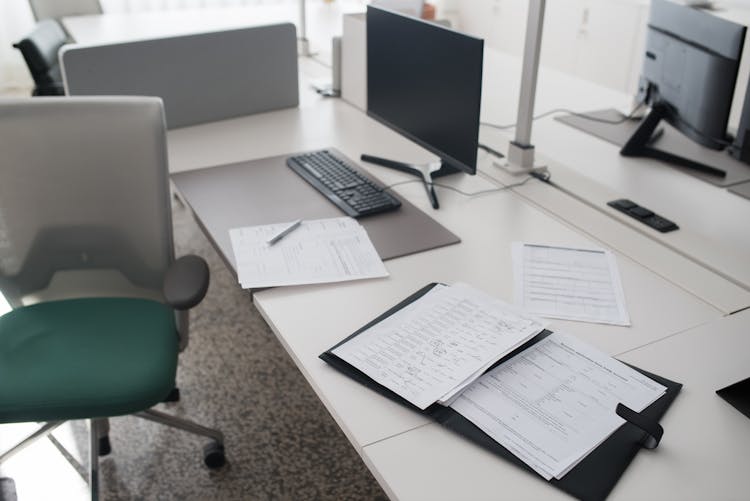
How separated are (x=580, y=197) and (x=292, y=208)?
81 centimetres

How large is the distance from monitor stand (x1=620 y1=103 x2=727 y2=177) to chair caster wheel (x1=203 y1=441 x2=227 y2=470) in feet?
5.15

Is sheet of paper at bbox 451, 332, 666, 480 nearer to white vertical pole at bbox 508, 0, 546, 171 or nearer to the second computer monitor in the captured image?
white vertical pole at bbox 508, 0, 546, 171

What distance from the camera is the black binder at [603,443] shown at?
3.27 feet

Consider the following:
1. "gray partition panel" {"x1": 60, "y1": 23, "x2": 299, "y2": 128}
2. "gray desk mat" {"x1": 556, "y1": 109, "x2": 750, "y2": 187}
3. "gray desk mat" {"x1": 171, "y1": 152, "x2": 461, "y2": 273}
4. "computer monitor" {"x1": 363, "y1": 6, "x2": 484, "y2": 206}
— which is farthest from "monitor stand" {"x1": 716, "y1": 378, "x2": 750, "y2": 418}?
"gray partition panel" {"x1": 60, "y1": 23, "x2": 299, "y2": 128}

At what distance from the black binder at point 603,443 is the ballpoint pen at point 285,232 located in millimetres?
502

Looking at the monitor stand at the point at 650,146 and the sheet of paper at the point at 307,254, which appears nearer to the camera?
the sheet of paper at the point at 307,254

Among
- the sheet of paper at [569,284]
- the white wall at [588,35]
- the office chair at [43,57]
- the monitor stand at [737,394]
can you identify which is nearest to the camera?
the monitor stand at [737,394]

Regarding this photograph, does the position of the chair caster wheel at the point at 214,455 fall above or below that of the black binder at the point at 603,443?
below

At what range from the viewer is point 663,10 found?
2.21 meters

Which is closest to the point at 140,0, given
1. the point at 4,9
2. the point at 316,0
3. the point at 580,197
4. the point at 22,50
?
the point at 4,9

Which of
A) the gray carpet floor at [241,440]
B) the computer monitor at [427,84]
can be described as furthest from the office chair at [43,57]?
the computer monitor at [427,84]

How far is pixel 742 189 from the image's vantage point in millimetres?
2021

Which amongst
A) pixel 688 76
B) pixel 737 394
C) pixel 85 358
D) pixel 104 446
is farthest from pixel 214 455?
pixel 688 76

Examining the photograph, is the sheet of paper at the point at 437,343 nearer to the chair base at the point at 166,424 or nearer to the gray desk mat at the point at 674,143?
the chair base at the point at 166,424
